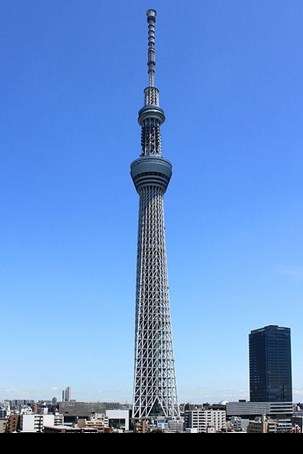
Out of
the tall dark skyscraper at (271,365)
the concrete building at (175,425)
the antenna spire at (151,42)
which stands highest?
the antenna spire at (151,42)

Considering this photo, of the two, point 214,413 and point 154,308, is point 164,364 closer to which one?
point 154,308

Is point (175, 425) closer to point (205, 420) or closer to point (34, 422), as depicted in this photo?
point (34, 422)

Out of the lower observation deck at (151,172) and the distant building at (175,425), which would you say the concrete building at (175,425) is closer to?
the distant building at (175,425)

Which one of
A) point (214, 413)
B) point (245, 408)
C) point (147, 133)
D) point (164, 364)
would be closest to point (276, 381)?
point (245, 408)

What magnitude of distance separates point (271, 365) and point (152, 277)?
66.1 metres

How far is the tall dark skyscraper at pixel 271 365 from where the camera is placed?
132000mm

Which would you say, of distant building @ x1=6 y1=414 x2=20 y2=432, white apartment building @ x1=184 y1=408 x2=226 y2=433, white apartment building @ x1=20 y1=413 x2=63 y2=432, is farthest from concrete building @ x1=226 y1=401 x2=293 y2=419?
distant building @ x1=6 y1=414 x2=20 y2=432

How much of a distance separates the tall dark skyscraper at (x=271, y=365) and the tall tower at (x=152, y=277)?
62.7 meters

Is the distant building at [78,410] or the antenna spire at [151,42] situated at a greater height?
the antenna spire at [151,42]

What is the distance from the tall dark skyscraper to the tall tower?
62.7 metres

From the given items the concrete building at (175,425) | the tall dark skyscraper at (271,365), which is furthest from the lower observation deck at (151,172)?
the tall dark skyscraper at (271,365)
